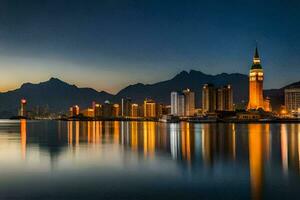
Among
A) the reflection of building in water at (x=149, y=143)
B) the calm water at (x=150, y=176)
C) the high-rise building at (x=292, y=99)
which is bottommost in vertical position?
the reflection of building in water at (x=149, y=143)

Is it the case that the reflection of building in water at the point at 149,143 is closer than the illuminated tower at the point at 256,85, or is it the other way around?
the reflection of building in water at the point at 149,143

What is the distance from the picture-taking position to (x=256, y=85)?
16800 cm

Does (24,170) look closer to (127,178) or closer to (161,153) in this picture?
(127,178)

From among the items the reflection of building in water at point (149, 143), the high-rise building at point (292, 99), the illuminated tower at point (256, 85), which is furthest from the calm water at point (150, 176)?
the high-rise building at point (292, 99)

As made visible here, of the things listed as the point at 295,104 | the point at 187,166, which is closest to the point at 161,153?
the point at 187,166

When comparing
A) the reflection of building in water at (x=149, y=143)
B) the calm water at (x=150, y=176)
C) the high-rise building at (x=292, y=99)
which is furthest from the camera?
the high-rise building at (x=292, y=99)

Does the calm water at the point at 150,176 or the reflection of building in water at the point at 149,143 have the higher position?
the calm water at the point at 150,176

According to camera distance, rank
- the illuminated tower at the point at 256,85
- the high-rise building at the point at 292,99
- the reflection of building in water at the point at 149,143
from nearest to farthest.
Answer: the reflection of building in water at the point at 149,143, the illuminated tower at the point at 256,85, the high-rise building at the point at 292,99

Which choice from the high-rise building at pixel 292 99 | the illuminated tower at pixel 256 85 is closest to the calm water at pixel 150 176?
the illuminated tower at pixel 256 85

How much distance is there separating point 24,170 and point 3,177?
2.27 meters

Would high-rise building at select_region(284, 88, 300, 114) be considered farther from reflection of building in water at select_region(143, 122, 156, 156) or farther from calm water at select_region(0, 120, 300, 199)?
calm water at select_region(0, 120, 300, 199)

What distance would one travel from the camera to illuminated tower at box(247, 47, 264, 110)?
160875 millimetres

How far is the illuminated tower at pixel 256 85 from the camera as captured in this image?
161 m

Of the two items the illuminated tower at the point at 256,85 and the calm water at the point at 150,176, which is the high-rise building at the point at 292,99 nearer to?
the illuminated tower at the point at 256,85
